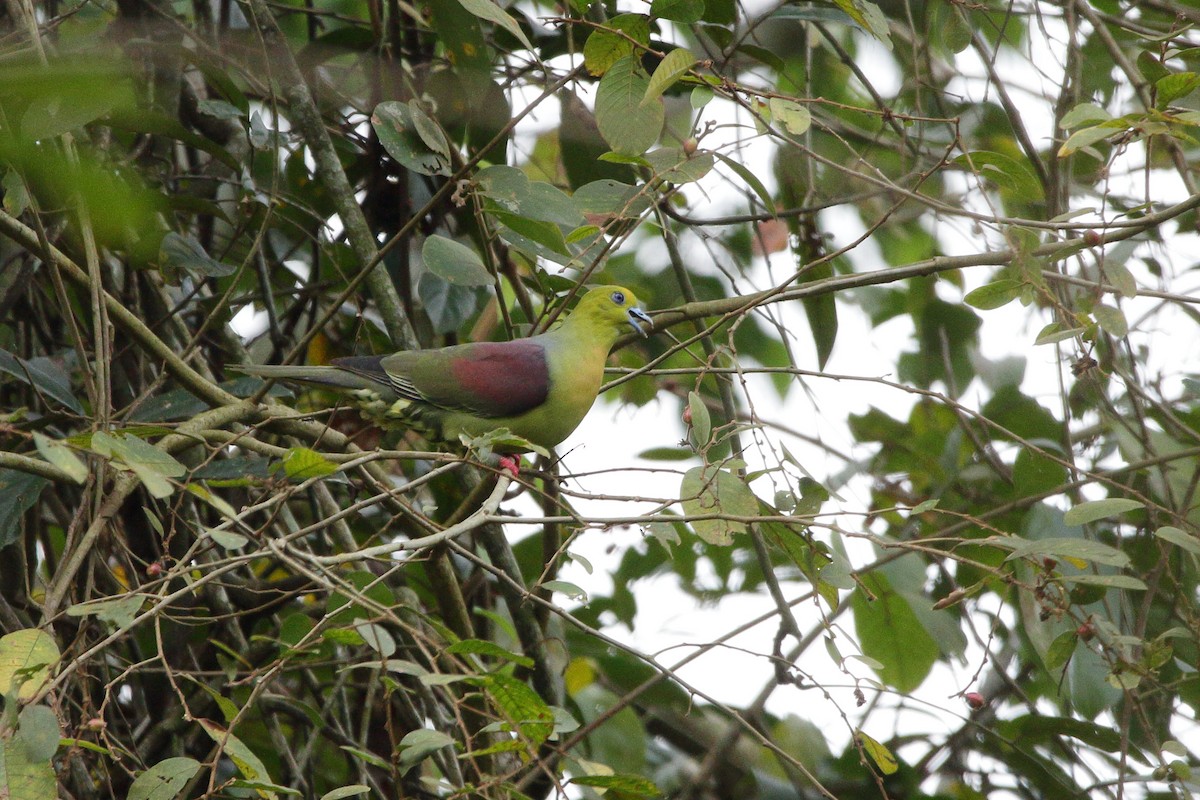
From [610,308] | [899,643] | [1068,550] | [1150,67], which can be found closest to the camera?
[1068,550]

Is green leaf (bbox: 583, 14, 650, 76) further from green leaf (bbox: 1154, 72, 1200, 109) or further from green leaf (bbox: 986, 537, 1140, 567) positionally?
green leaf (bbox: 986, 537, 1140, 567)

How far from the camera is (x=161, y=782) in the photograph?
1879 mm

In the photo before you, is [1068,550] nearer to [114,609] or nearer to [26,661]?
[114,609]

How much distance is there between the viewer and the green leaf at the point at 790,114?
7.36 feet

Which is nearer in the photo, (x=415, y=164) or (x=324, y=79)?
(x=415, y=164)

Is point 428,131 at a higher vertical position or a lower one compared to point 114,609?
Result: higher

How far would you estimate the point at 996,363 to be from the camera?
406 centimetres

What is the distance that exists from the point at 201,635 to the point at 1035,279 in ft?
8.88

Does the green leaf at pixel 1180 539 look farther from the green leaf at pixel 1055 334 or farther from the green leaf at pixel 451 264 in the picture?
the green leaf at pixel 451 264

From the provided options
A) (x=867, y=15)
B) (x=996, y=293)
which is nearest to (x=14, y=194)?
(x=867, y=15)

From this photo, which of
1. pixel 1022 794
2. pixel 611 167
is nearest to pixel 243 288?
pixel 611 167

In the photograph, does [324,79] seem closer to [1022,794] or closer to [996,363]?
[996,363]

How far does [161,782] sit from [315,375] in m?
1.46

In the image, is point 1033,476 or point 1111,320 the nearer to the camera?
point 1111,320
